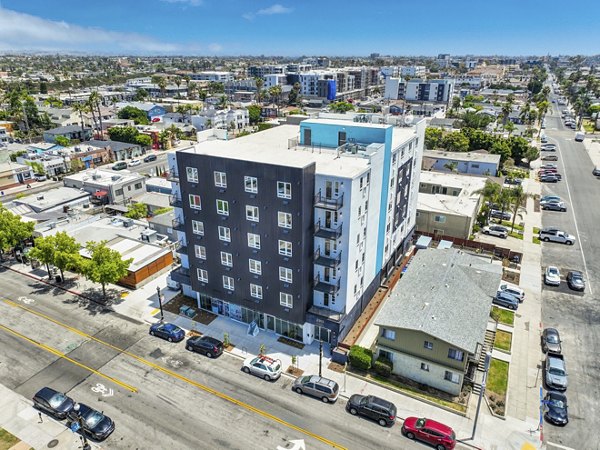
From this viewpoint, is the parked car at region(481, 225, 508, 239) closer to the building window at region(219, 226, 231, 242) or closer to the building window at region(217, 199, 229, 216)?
the building window at region(219, 226, 231, 242)

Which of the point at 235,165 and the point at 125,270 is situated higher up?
the point at 235,165

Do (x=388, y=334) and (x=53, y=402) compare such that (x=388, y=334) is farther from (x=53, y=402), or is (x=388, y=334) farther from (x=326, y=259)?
(x=53, y=402)

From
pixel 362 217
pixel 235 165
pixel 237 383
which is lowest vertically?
pixel 237 383

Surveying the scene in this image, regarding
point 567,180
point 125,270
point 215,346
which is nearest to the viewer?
point 215,346

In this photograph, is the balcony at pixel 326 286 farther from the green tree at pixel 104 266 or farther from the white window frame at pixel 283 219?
the green tree at pixel 104 266

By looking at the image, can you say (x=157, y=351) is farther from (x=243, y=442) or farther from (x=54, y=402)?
(x=243, y=442)

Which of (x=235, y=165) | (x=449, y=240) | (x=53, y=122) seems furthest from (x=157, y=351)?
(x=53, y=122)
